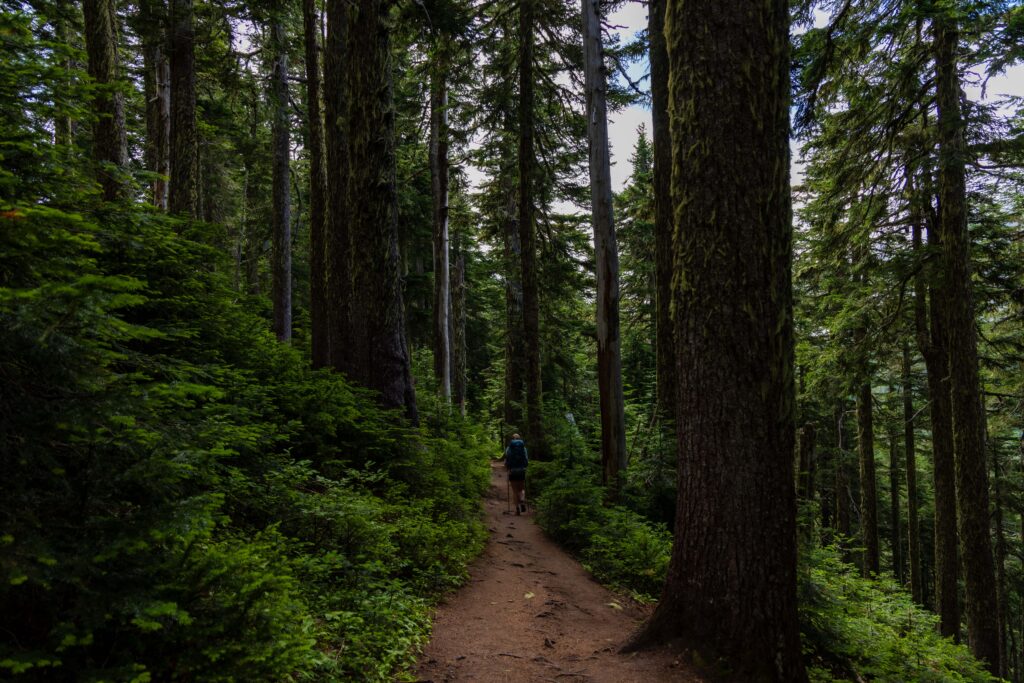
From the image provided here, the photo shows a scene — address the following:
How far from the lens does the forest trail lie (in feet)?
14.1

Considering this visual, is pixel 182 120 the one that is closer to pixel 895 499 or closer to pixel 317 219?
pixel 317 219

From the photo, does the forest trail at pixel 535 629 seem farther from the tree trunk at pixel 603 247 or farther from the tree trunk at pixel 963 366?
the tree trunk at pixel 963 366

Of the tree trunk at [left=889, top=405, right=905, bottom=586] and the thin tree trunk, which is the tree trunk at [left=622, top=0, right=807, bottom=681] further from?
the tree trunk at [left=889, top=405, right=905, bottom=586]

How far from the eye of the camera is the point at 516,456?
11.5 m

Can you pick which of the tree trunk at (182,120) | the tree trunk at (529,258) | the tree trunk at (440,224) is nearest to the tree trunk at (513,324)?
the tree trunk at (529,258)

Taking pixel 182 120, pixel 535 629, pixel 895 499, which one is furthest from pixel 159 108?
pixel 895 499

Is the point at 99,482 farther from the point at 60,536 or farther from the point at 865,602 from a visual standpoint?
the point at 865,602

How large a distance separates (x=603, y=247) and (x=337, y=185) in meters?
6.44

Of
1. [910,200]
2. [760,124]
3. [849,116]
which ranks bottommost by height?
[760,124]

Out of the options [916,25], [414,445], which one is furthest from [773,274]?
[916,25]

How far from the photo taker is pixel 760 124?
4.09 meters

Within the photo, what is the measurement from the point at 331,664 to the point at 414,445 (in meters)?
5.40

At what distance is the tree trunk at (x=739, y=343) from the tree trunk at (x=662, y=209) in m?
6.91

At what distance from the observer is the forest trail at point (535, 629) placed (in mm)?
4312
